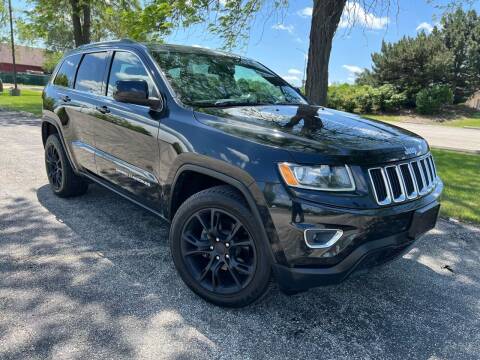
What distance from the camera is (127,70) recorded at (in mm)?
3684

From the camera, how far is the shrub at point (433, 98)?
2970cm

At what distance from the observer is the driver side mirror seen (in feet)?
10.3

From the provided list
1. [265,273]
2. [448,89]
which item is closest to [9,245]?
[265,273]

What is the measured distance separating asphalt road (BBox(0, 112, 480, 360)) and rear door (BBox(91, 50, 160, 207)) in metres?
0.64

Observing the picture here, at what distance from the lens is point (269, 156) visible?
2.41 meters

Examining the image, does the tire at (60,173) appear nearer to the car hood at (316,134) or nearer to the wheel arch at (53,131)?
the wheel arch at (53,131)

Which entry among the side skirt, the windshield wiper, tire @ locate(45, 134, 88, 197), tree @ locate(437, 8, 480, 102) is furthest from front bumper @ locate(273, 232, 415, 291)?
tree @ locate(437, 8, 480, 102)

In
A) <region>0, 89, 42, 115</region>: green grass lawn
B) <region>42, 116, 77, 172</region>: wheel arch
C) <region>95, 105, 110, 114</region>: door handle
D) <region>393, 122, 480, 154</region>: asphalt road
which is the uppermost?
<region>95, 105, 110, 114</region>: door handle

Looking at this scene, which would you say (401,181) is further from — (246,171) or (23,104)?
(23,104)

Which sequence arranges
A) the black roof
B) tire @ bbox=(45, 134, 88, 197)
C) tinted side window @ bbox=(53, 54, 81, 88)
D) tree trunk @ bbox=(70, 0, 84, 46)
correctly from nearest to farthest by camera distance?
the black roof < tinted side window @ bbox=(53, 54, 81, 88) < tire @ bbox=(45, 134, 88, 197) < tree trunk @ bbox=(70, 0, 84, 46)

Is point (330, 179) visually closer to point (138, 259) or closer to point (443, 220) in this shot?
point (138, 259)

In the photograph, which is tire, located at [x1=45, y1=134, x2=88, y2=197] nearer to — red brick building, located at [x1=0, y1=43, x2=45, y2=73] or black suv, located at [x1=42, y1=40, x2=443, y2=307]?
black suv, located at [x1=42, y1=40, x2=443, y2=307]

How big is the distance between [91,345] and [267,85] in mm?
2765

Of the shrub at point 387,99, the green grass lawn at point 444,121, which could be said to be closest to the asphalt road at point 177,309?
the green grass lawn at point 444,121
